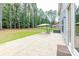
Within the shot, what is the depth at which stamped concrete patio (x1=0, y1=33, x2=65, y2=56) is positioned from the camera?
553 centimetres

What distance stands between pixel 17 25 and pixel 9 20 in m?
0.29

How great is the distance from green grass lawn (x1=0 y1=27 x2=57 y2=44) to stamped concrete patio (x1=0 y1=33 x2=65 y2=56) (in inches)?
6.9

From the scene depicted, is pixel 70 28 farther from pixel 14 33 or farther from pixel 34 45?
pixel 14 33

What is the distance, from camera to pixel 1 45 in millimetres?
5668

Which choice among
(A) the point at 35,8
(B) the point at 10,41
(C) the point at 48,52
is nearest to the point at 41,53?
(C) the point at 48,52

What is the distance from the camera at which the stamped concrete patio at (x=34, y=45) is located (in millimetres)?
5531

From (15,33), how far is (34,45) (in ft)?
2.88

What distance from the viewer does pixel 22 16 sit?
5312 millimetres

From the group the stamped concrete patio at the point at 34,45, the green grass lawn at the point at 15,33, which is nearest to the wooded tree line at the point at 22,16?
the green grass lawn at the point at 15,33

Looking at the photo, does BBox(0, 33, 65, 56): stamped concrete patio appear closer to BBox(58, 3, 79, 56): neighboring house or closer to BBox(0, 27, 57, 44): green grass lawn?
BBox(0, 27, 57, 44): green grass lawn

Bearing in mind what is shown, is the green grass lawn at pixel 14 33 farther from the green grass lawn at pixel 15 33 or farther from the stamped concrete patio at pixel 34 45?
the stamped concrete patio at pixel 34 45

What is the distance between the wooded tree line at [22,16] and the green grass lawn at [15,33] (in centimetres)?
13

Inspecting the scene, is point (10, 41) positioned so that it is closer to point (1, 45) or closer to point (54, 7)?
point (1, 45)

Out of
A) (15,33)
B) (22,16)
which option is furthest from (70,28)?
(15,33)
